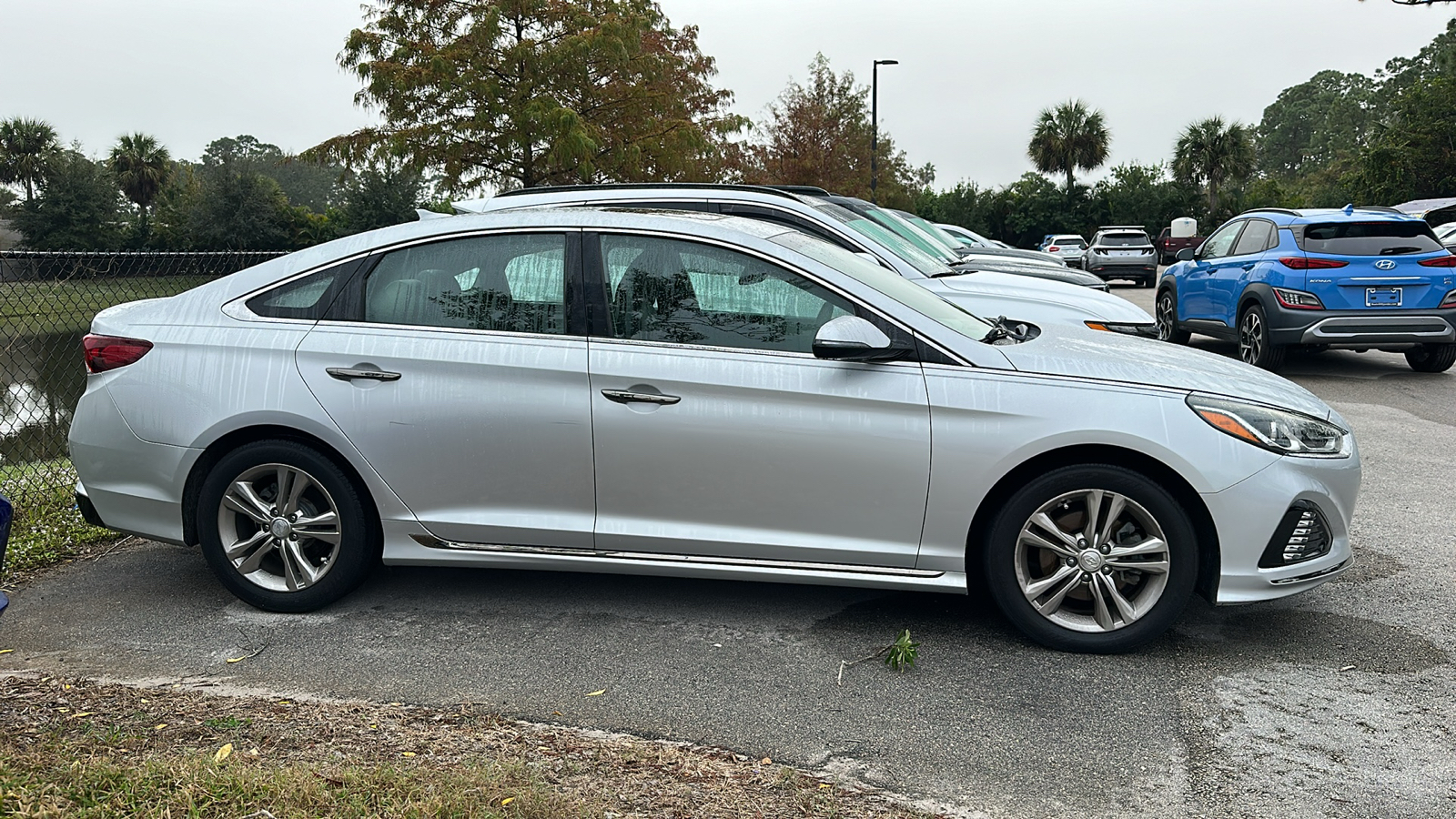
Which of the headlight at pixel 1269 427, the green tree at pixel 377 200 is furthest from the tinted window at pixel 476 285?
the green tree at pixel 377 200

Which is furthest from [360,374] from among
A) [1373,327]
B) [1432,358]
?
[1432,358]

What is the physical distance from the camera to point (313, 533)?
456cm

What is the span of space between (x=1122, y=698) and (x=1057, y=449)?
0.88 meters

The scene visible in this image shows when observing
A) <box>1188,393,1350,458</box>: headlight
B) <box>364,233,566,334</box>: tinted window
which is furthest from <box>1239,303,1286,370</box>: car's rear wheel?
<box>364,233,566,334</box>: tinted window

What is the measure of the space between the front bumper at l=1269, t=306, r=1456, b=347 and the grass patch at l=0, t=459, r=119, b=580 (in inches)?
394

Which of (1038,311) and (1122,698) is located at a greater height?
(1038,311)

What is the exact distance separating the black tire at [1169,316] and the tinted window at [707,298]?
10517 mm

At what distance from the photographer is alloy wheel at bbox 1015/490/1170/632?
13.3ft

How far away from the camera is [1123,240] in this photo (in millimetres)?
31828

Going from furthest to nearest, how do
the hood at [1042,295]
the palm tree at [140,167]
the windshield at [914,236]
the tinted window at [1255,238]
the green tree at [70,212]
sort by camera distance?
the palm tree at [140,167] → the green tree at [70,212] → the tinted window at [1255,238] → the windshield at [914,236] → the hood at [1042,295]

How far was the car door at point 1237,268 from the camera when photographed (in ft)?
37.0

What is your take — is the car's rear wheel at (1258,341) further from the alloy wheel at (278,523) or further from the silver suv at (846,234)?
the alloy wheel at (278,523)

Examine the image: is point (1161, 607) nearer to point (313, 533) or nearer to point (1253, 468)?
point (1253, 468)

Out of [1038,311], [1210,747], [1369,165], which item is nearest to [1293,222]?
[1038,311]
